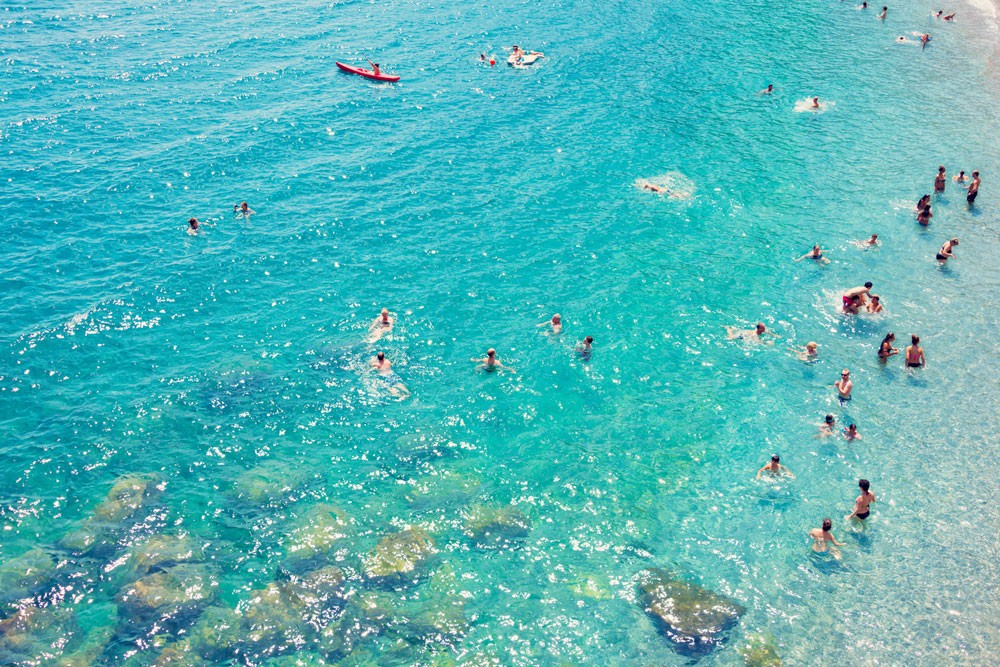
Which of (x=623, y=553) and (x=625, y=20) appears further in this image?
(x=625, y=20)

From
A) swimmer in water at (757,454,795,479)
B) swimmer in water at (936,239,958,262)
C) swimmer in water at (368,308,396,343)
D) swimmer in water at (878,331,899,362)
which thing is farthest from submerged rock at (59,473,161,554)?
swimmer in water at (936,239,958,262)

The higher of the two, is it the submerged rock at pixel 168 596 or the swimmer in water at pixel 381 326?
the swimmer in water at pixel 381 326

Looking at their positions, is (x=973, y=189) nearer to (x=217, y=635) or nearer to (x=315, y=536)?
(x=315, y=536)

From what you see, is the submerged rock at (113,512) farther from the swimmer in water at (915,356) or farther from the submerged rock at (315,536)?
the swimmer in water at (915,356)

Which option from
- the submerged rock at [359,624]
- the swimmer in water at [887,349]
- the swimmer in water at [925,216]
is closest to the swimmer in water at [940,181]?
the swimmer in water at [925,216]

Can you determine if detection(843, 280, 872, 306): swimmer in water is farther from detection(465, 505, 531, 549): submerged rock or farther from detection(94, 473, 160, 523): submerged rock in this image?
detection(94, 473, 160, 523): submerged rock

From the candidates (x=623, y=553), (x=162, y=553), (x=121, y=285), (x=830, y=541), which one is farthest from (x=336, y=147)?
(x=830, y=541)

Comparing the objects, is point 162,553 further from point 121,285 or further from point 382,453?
point 121,285
